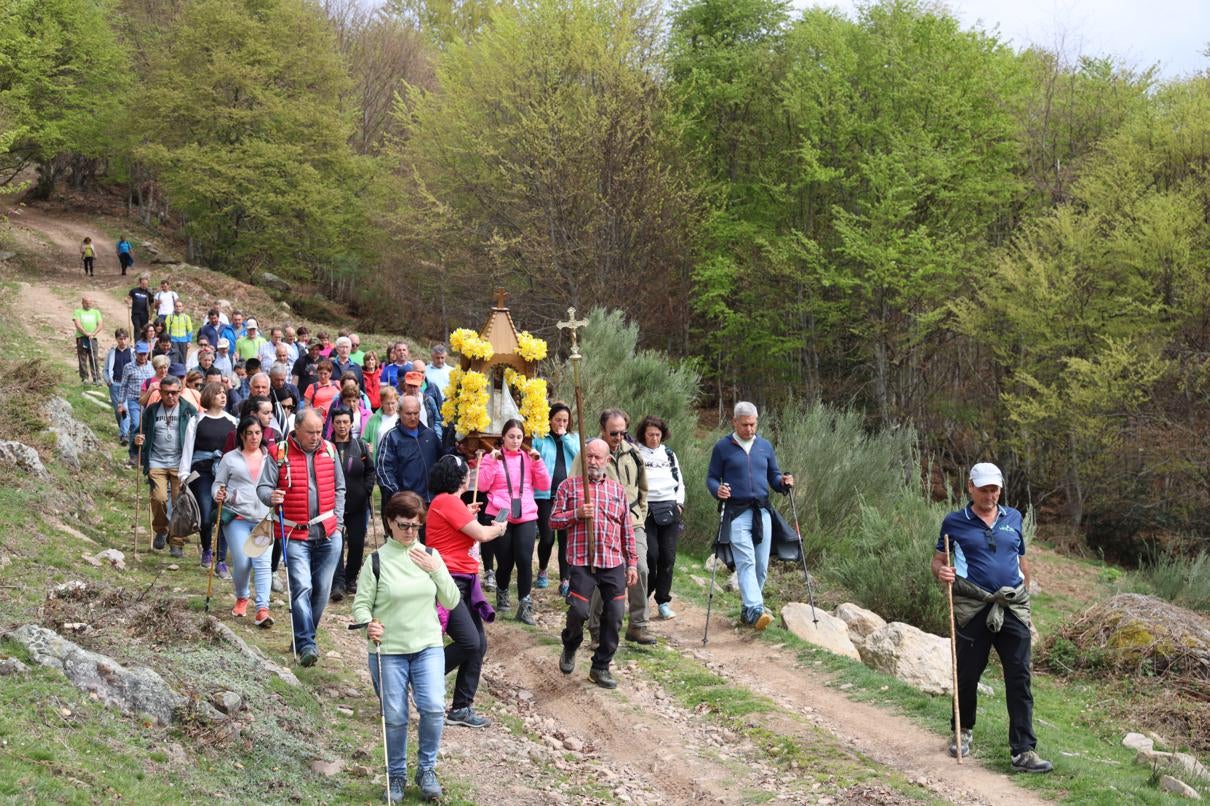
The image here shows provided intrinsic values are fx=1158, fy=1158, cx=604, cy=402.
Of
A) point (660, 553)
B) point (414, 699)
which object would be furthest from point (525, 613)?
point (414, 699)

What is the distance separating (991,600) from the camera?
790 cm

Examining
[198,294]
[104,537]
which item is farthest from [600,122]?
[104,537]

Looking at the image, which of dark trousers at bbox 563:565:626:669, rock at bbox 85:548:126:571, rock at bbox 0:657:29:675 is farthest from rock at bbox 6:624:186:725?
rock at bbox 85:548:126:571

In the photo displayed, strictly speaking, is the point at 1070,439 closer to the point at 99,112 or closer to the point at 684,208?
the point at 684,208

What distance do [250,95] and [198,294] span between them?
902 centimetres

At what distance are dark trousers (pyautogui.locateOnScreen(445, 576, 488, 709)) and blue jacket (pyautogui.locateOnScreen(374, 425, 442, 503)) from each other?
2.82m

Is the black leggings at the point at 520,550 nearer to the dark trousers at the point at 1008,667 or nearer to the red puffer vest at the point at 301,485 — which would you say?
the red puffer vest at the point at 301,485

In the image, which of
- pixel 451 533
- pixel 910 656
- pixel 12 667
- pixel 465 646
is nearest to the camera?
pixel 12 667

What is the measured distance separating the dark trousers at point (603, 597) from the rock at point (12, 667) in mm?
4097

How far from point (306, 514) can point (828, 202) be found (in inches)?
1148

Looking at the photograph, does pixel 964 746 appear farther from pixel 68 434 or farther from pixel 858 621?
pixel 68 434

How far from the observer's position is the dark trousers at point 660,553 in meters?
11.2

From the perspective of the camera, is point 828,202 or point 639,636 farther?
point 828,202

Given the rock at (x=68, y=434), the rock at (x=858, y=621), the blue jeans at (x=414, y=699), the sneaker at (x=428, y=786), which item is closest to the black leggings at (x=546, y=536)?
the rock at (x=858, y=621)
